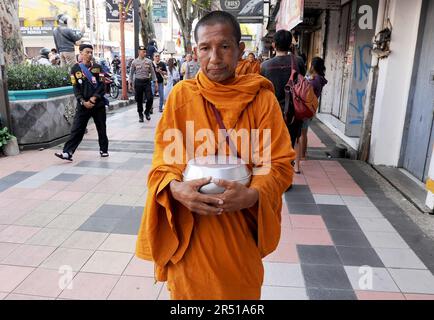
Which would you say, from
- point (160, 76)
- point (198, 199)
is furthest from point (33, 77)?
point (198, 199)

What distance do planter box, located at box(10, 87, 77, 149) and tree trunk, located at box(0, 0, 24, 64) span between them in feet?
4.79

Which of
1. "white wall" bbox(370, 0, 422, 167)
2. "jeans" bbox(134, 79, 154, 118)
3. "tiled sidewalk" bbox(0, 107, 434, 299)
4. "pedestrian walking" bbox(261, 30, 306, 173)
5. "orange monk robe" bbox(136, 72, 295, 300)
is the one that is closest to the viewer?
"orange monk robe" bbox(136, 72, 295, 300)

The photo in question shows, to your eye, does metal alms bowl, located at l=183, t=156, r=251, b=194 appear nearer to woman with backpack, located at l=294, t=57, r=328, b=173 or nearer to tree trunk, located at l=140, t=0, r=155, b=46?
woman with backpack, located at l=294, t=57, r=328, b=173

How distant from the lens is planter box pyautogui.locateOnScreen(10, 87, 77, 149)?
6.39m

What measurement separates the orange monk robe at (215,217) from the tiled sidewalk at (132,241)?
4.21 ft

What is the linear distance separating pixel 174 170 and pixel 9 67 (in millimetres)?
6701

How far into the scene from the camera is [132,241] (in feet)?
11.5

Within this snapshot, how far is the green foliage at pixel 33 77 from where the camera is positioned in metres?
6.64

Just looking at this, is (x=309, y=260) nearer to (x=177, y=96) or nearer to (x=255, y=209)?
(x=255, y=209)

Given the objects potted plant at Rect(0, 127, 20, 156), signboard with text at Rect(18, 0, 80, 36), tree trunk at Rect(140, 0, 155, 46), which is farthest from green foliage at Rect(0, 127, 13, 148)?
signboard with text at Rect(18, 0, 80, 36)

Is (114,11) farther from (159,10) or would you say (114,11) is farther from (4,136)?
(4,136)

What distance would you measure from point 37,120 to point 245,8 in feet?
34.1

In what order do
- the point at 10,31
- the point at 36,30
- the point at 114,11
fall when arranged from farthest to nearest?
1. the point at 36,30
2. the point at 114,11
3. the point at 10,31

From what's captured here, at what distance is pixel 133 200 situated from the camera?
4508mm
